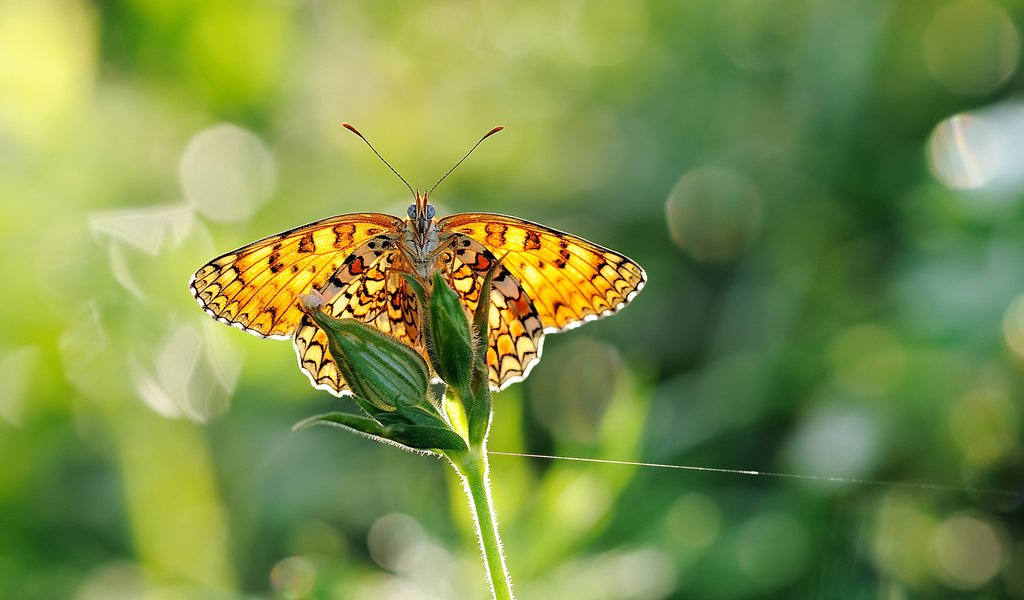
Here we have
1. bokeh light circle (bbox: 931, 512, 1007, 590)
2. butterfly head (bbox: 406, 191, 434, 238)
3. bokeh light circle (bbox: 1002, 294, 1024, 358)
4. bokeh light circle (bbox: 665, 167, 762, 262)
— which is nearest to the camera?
butterfly head (bbox: 406, 191, 434, 238)

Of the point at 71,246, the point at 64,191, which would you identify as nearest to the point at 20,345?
the point at 71,246

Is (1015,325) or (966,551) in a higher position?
(1015,325)

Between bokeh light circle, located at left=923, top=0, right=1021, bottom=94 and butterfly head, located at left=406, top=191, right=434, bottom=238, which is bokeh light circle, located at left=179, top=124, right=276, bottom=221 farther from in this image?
bokeh light circle, located at left=923, top=0, right=1021, bottom=94

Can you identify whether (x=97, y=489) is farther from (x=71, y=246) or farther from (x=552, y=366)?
(x=552, y=366)

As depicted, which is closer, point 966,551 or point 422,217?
point 422,217

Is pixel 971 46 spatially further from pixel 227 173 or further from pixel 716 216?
pixel 227 173

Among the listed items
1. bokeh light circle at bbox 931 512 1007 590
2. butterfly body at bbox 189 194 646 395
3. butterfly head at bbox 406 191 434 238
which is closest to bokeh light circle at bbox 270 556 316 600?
butterfly body at bbox 189 194 646 395

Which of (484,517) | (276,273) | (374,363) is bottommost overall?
(484,517)

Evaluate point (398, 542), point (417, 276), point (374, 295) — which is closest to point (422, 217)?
point (417, 276)
